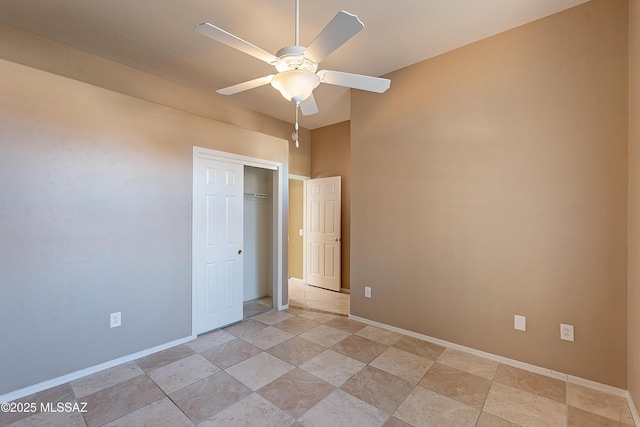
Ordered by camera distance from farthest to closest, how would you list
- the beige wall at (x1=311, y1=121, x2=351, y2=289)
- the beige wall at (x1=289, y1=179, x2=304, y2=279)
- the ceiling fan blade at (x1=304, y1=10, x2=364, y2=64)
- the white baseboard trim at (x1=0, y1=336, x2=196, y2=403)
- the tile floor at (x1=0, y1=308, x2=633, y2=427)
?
the beige wall at (x1=289, y1=179, x2=304, y2=279) < the beige wall at (x1=311, y1=121, x2=351, y2=289) < the white baseboard trim at (x1=0, y1=336, x2=196, y2=403) < the tile floor at (x1=0, y1=308, x2=633, y2=427) < the ceiling fan blade at (x1=304, y1=10, x2=364, y2=64)

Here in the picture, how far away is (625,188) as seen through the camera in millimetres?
2129

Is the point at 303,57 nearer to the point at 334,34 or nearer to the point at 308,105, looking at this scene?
the point at 334,34

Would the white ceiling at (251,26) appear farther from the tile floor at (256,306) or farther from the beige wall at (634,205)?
the tile floor at (256,306)

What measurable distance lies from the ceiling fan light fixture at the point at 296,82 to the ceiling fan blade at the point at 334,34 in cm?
10

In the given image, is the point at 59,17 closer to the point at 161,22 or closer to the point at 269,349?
the point at 161,22

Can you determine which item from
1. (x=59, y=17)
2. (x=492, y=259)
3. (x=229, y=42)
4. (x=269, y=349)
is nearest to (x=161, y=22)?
(x=59, y=17)

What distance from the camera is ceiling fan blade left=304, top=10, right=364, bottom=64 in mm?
1310

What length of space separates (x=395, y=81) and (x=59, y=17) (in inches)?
129

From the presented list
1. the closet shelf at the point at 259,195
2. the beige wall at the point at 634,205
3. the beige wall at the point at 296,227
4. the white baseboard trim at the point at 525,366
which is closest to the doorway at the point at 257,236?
the closet shelf at the point at 259,195

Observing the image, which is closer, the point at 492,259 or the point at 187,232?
the point at 492,259

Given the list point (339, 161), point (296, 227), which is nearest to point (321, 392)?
point (339, 161)

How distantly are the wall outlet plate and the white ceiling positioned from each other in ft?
8.61

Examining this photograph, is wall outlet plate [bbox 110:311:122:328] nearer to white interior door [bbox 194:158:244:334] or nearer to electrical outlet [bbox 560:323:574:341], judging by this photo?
white interior door [bbox 194:158:244:334]

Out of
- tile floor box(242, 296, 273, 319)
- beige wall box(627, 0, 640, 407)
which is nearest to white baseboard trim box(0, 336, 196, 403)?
tile floor box(242, 296, 273, 319)
